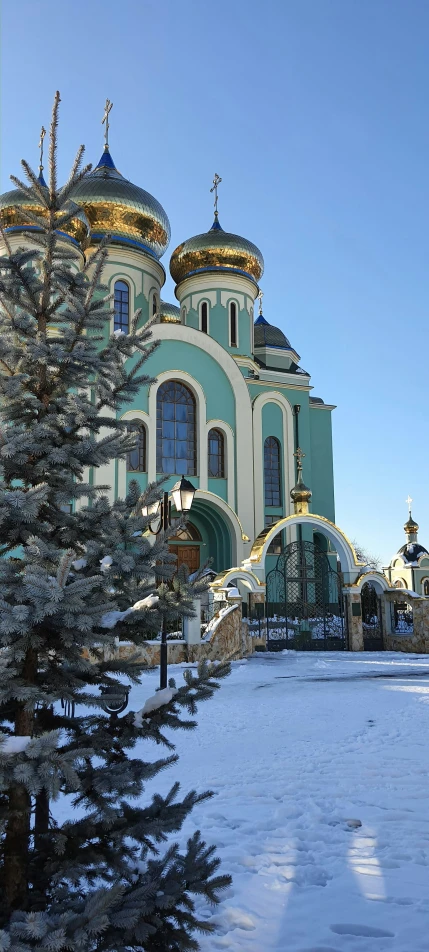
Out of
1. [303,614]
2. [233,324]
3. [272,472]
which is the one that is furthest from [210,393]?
[303,614]

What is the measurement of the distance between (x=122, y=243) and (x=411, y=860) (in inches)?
804

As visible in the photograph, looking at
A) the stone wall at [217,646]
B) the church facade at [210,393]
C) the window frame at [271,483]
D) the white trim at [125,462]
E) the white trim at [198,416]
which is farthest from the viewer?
the window frame at [271,483]

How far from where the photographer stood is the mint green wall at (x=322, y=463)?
934 inches

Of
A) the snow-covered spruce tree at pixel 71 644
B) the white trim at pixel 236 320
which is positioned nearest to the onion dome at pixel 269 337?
the white trim at pixel 236 320

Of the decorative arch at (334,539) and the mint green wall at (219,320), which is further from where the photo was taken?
the mint green wall at (219,320)

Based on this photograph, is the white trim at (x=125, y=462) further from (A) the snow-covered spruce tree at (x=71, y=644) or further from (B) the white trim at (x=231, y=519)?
(A) the snow-covered spruce tree at (x=71, y=644)

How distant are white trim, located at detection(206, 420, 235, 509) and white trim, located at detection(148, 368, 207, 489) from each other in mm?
321

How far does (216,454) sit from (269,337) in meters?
7.26

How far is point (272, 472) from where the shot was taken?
2231 cm

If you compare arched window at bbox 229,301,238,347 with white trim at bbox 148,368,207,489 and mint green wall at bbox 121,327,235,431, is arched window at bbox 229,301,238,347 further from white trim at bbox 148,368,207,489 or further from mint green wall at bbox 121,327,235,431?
white trim at bbox 148,368,207,489

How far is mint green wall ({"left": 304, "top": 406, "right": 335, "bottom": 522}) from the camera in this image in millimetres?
23719

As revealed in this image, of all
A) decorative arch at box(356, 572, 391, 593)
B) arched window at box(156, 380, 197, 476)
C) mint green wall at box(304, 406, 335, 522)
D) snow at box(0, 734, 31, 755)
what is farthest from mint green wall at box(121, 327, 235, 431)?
snow at box(0, 734, 31, 755)

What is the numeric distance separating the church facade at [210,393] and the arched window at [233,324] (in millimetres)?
41

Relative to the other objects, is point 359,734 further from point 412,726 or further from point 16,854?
point 16,854
